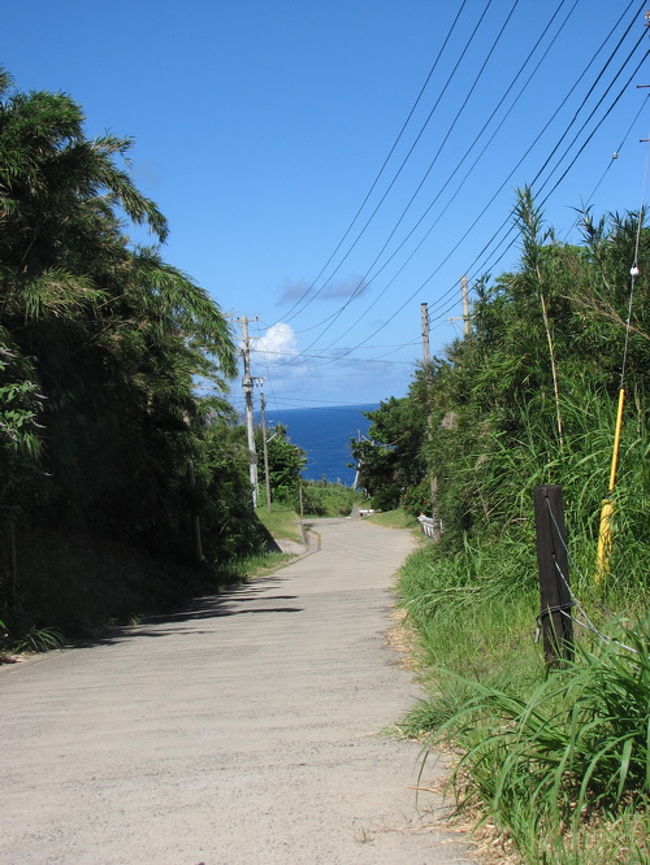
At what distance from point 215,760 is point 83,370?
10.7m

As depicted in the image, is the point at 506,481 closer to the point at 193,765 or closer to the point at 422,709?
the point at 422,709

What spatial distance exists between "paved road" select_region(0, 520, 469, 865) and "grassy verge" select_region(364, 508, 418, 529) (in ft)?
159

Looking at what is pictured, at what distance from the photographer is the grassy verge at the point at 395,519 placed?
58188 millimetres

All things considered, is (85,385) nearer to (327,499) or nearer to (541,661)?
(541,661)

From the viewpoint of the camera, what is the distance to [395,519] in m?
62.2

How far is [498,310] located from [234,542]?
22.2 metres

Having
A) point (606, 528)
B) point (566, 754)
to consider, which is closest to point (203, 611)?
point (606, 528)

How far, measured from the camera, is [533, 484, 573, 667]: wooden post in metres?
4.93

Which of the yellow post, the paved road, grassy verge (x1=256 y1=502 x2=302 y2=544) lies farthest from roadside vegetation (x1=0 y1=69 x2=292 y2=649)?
grassy verge (x1=256 y1=502 x2=302 y2=544)

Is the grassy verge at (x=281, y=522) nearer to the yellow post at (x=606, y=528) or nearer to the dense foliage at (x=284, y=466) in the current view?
the dense foliage at (x=284, y=466)

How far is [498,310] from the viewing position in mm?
11820

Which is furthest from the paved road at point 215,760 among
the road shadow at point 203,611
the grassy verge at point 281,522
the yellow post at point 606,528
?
the grassy verge at point 281,522

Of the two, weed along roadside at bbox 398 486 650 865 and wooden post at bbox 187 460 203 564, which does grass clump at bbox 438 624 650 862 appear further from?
wooden post at bbox 187 460 203 564

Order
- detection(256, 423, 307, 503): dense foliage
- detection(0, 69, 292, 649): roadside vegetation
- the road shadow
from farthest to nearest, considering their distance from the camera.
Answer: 1. detection(256, 423, 307, 503): dense foliage
2. the road shadow
3. detection(0, 69, 292, 649): roadside vegetation
